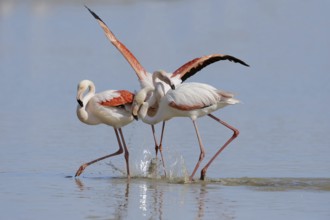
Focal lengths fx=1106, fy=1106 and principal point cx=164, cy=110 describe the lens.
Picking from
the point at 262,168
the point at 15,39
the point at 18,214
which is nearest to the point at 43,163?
the point at 262,168

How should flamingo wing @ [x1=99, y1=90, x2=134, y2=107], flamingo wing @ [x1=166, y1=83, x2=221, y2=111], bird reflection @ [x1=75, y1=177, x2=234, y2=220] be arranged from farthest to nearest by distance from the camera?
flamingo wing @ [x1=99, y1=90, x2=134, y2=107] < flamingo wing @ [x1=166, y1=83, x2=221, y2=111] < bird reflection @ [x1=75, y1=177, x2=234, y2=220]

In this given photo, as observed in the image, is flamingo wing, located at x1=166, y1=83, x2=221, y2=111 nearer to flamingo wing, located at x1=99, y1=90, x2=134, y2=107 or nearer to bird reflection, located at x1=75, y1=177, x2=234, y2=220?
flamingo wing, located at x1=99, y1=90, x2=134, y2=107

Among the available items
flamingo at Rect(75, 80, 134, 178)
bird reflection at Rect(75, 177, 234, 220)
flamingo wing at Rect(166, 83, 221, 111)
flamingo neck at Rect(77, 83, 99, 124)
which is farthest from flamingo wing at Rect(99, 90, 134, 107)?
bird reflection at Rect(75, 177, 234, 220)

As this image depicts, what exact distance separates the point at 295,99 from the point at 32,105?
15.2 feet

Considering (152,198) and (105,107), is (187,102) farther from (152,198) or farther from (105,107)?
(152,198)

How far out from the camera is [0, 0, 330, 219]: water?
34.4ft

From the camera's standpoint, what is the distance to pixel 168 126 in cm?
1620

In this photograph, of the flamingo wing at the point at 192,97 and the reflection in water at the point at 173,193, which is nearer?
the reflection in water at the point at 173,193

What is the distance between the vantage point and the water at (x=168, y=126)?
1049 centimetres

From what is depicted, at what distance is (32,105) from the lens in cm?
1880

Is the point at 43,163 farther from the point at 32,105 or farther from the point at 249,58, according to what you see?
the point at 249,58

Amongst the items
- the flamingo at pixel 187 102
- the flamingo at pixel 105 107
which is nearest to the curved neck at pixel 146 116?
the flamingo at pixel 187 102

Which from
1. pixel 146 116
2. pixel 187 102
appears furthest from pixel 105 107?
pixel 187 102

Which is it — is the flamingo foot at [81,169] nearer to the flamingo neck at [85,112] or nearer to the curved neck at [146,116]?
the flamingo neck at [85,112]
